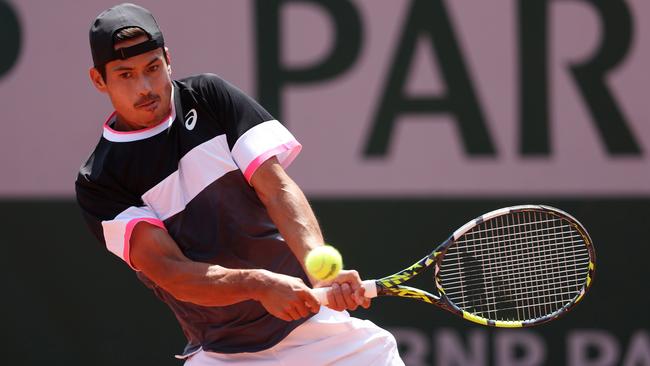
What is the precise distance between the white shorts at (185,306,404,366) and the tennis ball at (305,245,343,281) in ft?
1.58

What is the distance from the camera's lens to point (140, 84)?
3.59 metres

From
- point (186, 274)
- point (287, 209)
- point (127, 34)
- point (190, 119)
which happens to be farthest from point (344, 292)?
point (127, 34)

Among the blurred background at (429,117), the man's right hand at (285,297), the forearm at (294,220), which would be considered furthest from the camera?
the blurred background at (429,117)

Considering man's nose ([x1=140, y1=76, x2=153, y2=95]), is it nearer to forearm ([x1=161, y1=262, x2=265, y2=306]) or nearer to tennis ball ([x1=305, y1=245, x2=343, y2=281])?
forearm ([x1=161, y1=262, x2=265, y2=306])

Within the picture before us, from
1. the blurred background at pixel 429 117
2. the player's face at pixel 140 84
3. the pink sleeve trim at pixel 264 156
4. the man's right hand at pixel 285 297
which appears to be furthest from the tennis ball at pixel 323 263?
the blurred background at pixel 429 117

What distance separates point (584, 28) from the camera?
5969 mm

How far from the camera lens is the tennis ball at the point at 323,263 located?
326 cm

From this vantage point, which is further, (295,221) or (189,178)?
(189,178)

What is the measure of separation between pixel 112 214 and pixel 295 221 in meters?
0.57

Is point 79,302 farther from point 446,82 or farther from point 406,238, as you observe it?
point 446,82

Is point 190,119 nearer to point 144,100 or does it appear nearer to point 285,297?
point 144,100

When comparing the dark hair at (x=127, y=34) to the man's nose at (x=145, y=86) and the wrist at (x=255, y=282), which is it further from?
the wrist at (x=255, y=282)

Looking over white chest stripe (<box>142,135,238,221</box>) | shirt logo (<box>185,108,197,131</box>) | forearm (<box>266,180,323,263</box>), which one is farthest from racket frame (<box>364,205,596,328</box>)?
shirt logo (<box>185,108,197,131</box>)

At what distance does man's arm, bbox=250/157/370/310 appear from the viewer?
345 centimetres
